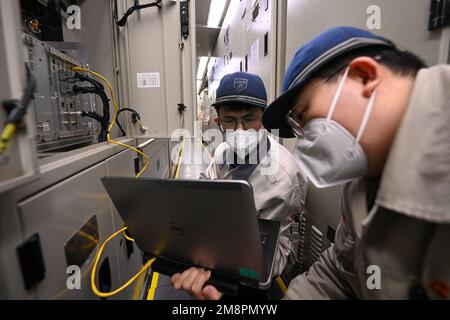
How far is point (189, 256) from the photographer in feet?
2.25

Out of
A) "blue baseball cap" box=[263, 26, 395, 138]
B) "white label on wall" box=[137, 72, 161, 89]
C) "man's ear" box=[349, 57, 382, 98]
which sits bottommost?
"man's ear" box=[349, 57, 382, 98]

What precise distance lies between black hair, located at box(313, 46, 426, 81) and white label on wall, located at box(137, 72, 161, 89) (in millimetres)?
1094

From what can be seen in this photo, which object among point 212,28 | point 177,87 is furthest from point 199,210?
point 212,28

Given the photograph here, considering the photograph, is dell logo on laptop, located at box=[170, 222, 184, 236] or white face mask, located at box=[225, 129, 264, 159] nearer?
dell logo on laptop, located at box=[170, 222, 184, 236]

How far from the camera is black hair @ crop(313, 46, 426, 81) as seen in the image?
0.49 m

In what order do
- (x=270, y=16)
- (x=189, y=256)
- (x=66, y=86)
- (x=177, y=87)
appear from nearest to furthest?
(x=189, y=256) → (x=66, y=86) → (x=177, y=87) → (x=270, y=16)

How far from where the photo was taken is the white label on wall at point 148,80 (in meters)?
1.37

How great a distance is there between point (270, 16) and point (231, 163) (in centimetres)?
112

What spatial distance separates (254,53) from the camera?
2010 mm

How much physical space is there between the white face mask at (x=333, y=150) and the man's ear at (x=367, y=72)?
17mm

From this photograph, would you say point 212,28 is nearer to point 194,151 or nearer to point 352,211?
point 194,151

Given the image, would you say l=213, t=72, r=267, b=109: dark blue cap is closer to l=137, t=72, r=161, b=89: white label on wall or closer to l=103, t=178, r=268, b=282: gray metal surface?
l=137, t=72, r=161, b=89: white label on wall

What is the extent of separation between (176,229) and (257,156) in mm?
605

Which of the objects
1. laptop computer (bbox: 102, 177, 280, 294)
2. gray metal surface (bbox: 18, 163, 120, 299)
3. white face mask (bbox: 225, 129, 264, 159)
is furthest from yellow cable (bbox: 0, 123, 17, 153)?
white face mask (bbox: 225, 129, 264, 159)
